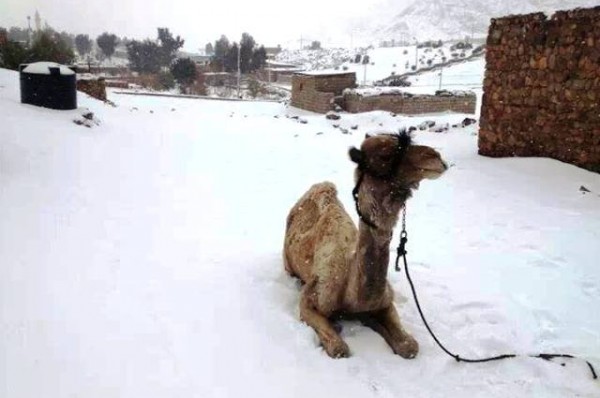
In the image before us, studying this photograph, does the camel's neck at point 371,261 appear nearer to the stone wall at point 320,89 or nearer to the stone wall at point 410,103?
the stone wall at point 410,103

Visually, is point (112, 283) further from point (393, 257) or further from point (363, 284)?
point (393, 257)

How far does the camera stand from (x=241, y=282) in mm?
4047

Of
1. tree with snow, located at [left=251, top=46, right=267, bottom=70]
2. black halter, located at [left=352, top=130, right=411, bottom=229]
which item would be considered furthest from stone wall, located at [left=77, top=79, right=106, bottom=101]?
tree with snow, located at [left=251, top=46, right=267, bottom=70]

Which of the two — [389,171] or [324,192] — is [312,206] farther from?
[389,171]

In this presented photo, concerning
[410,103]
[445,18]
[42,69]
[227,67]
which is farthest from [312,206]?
[445,18]

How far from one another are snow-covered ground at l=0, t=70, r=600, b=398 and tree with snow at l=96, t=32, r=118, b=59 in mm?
56542

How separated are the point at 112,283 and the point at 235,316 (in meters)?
1.09

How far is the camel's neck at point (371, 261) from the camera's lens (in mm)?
2719

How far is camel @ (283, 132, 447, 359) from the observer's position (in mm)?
2484

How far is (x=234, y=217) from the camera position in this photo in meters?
6.06

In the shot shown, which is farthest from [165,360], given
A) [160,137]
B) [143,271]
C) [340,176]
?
[160,137]

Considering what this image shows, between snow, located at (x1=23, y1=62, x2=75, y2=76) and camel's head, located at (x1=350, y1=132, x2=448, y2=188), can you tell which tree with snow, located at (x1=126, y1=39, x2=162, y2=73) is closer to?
snow, located at (x1=23, y1=62, x2=75, y2=76)

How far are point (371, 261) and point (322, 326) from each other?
606mm

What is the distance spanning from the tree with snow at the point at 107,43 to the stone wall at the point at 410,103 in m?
49.0
